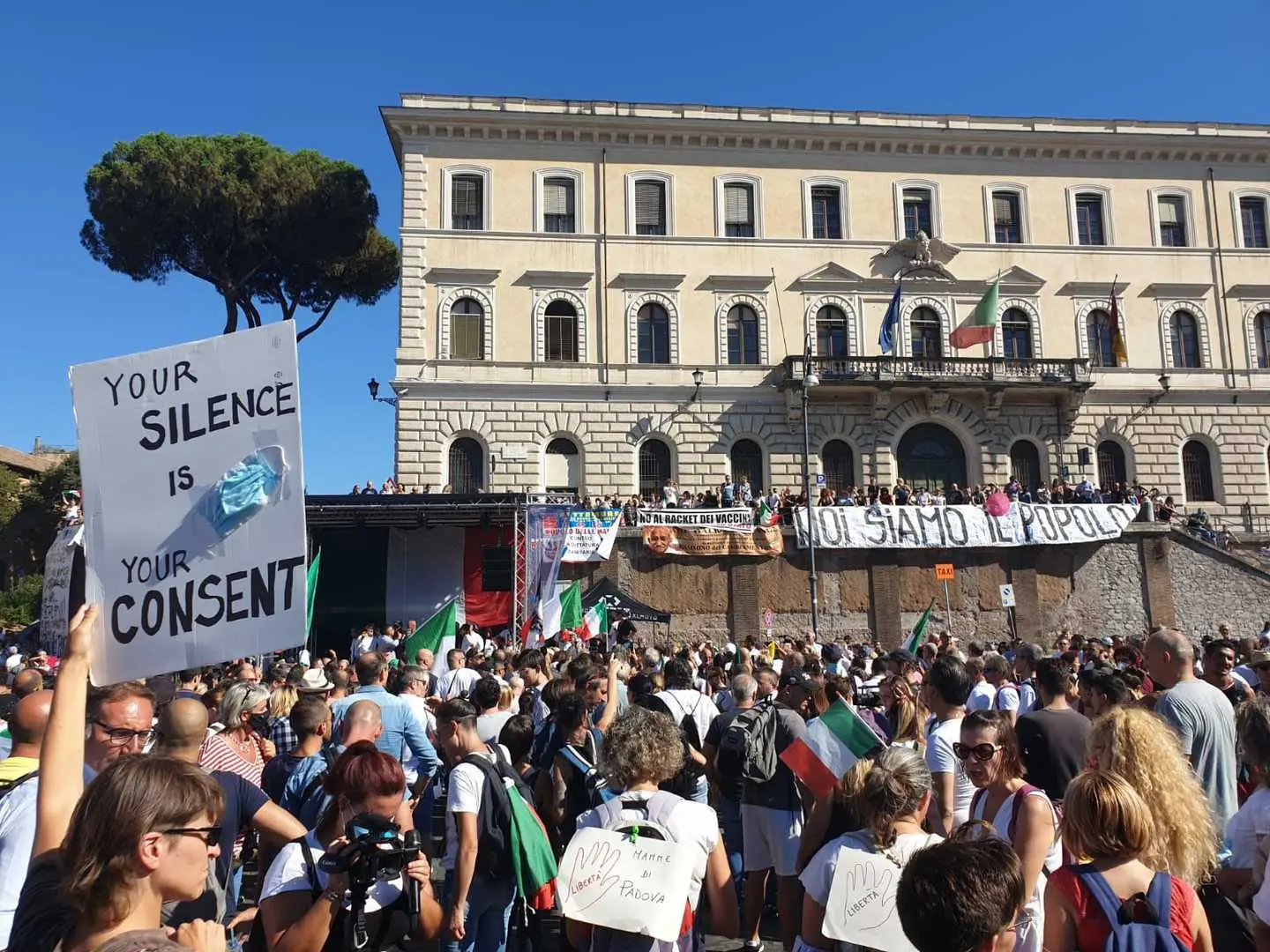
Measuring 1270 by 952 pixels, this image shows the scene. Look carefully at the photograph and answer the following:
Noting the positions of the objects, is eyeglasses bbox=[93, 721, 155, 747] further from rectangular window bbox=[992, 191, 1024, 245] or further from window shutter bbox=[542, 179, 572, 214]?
rectangular window bbox=[992, 191, 1024, 245]

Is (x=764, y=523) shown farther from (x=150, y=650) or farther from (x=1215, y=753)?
(x=150, y=650)

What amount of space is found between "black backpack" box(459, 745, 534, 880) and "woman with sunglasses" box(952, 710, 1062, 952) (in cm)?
213

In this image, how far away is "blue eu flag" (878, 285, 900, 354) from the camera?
2961 cm

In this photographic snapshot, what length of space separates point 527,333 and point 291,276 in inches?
474

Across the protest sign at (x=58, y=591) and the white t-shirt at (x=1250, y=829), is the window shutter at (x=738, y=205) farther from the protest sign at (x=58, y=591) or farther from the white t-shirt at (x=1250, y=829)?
the white t-shirt at (x=1250, y=829)

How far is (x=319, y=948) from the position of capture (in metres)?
2.99

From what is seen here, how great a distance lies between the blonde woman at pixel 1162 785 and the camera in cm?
325

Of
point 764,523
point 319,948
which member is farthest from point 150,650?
point 764,523

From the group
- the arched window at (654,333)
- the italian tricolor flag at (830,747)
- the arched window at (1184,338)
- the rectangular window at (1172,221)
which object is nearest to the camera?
the italian tricolor flag at (830,747)

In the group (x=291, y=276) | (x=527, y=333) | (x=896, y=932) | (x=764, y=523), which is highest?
(x=291, y=276)

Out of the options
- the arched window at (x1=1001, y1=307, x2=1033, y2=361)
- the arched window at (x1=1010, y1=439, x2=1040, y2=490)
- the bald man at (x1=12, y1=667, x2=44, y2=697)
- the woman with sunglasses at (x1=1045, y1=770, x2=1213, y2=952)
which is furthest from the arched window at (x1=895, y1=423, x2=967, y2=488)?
the woman with sunglasses at (x1=1045, y1=770, x2=1213, y2=952)

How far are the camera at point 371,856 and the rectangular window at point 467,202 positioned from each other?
29.5 meters

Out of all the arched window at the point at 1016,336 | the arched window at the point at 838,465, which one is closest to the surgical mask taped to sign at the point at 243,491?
the arched window at the point at 838,465

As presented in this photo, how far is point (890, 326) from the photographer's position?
29.8 metres
